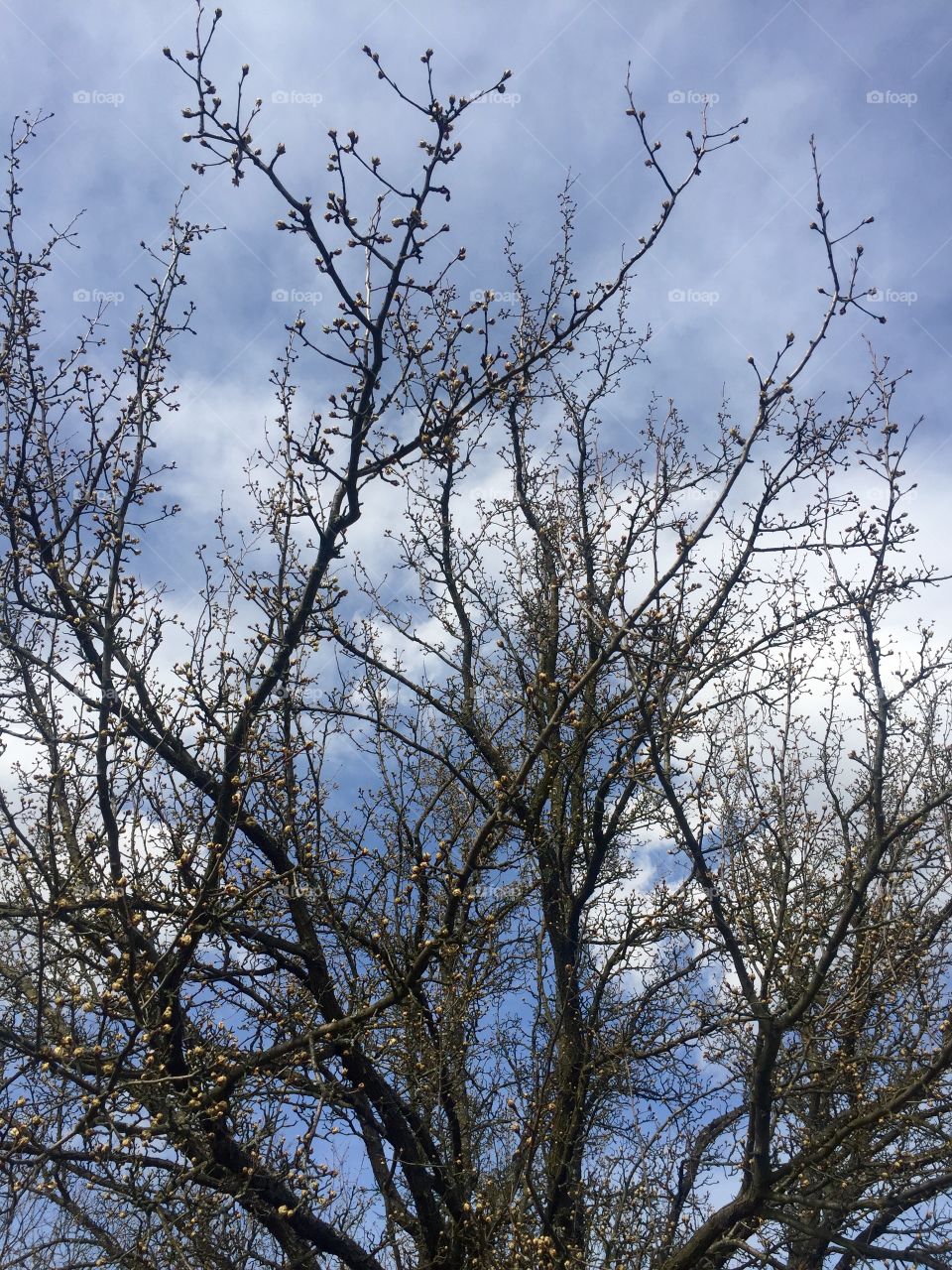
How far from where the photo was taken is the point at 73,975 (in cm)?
556

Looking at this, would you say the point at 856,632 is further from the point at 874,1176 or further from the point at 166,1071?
the point at 166,1071

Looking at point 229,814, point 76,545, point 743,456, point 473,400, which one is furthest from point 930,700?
point 76,545

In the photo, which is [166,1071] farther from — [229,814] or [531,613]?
[531,613]

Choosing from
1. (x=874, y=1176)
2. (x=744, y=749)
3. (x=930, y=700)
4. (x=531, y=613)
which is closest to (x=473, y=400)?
(x=744, y=749)

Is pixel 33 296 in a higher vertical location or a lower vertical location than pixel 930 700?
higher

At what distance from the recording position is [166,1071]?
5078mm

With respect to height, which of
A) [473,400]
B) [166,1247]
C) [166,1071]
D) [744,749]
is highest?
[473,400]

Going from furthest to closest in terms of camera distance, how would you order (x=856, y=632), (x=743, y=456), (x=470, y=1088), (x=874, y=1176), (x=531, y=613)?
(x=531, y=613) < (x=470, y=1088) < (x=874, y=1176) < (x=856, y=632) < (x=743, y=456)

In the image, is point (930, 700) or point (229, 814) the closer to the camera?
point (229, 814)

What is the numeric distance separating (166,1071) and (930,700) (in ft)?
17.1

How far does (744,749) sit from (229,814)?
3407 millimetres

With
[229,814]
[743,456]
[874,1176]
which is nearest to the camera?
[743,456]

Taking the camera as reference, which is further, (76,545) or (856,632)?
(76,545)

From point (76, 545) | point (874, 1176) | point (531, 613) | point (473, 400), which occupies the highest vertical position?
point (531, 613)
